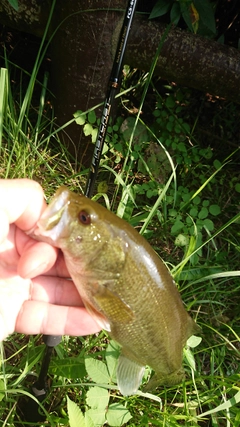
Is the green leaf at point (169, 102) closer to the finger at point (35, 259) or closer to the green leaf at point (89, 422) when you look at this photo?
the finger at point (35, 259)

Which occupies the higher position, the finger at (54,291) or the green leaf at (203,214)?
the finger at (54,291)

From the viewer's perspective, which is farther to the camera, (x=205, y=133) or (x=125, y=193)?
(x=205, y=133)

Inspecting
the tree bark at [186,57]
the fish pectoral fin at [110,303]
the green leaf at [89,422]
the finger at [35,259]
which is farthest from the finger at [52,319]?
the tree bark at [186,57]

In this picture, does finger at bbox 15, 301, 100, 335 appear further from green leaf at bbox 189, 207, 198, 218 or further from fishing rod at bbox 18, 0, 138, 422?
green leaf at bbox 189, 207, 198, 218

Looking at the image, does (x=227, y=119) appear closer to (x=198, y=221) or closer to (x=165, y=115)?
(x=165, y=115)

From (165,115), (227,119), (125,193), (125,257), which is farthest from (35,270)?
(227,119)

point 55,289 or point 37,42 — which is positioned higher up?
point 37,42

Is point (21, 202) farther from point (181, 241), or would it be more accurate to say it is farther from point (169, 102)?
point (169, 102)
